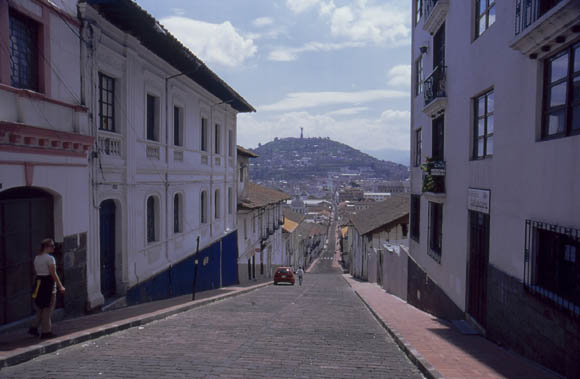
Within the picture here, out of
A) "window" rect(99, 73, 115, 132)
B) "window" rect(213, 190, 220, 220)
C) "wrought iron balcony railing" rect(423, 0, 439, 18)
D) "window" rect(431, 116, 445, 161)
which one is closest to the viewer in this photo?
"window" rect(99, 73, 115, 132)

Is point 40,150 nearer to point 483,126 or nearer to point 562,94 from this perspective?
point 562,94

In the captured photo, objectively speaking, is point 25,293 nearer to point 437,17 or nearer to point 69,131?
point 69,131

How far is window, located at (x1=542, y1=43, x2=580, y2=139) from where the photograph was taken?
583 centimetres

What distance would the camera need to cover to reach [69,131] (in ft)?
26.6

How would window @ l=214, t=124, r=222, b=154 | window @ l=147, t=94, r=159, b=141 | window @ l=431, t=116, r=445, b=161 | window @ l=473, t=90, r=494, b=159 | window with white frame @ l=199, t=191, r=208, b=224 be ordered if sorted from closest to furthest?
window @ l=473, t=90, r=494, b=159 → window @ l=147, t=94, r=159, b=141 → window @ l=431, t=116, r=445, b=161 → window with white frame @ l=199, t=191, r=208, b=224 → window @ l=214, t=124, r=222, b=154

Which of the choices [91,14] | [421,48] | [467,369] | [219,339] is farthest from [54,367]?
[421,48]

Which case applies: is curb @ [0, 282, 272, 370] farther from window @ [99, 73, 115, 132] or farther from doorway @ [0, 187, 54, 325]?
window @ [99, 73, 115, 132]

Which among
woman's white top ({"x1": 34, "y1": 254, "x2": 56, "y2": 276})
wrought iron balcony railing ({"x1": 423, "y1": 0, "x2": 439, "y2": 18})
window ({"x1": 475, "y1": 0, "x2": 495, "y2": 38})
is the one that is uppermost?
wrought iron balcony railing ({"x1": 423, "y1": 0, "x2": 439, "y2": 18})

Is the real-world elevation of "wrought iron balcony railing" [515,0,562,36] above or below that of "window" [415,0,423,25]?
below

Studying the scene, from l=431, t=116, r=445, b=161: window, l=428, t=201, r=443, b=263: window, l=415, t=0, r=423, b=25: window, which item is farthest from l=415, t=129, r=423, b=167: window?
l=415, t=0, r=423, b=25: window

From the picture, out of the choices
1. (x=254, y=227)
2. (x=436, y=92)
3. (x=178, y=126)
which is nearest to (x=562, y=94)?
(x=436, y=92)

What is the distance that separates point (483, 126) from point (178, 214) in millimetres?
9760

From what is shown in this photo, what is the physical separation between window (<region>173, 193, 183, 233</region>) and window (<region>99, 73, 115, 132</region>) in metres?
4.74

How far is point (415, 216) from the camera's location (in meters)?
16.3
